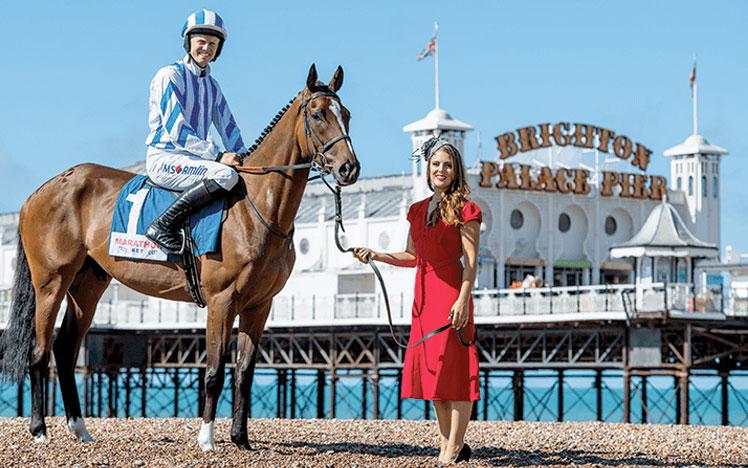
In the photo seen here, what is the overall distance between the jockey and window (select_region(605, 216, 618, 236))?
45.7 m

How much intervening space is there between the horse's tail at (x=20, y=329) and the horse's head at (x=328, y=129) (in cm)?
333

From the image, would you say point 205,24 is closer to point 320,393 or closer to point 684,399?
point 684,399

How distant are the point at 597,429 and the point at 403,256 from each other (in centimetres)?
704

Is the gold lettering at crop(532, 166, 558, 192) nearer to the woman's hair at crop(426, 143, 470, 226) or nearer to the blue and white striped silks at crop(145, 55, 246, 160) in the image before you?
the blue and white striped silks at crop(145, 55, 246, 160)

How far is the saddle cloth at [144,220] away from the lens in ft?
39.3

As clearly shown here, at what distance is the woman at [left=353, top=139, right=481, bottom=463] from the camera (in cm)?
1070

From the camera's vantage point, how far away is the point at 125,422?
16969 millimetres

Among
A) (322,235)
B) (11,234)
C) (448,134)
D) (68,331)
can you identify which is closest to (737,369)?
(448,134)

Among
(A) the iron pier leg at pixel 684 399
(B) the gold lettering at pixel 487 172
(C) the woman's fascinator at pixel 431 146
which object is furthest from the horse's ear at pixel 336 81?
(B) the gold lettering at pixel 487 172

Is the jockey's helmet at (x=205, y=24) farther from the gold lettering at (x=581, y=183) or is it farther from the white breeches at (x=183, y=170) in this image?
the gold lettering at (x=581, y=183)

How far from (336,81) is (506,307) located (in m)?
34.0

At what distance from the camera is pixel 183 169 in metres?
12.1

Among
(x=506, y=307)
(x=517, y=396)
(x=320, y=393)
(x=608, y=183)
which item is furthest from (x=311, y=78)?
(x=608, y=183)

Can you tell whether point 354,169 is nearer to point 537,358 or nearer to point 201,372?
point 537,358
